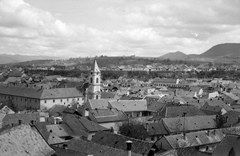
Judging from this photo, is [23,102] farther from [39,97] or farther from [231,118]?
[231,118]

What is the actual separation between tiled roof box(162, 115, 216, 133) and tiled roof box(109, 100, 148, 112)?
Answer: 17823 millimetres

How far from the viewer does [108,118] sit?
5562 cm

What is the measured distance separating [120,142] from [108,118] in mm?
20404

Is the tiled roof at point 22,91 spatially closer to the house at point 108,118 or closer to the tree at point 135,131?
the house at point 108,118

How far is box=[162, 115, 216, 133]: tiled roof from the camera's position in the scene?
160 feet

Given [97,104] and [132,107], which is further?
[132,107]

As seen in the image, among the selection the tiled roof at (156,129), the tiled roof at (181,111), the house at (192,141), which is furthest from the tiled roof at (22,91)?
the house at (192,141)

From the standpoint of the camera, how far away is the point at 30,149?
547 inches

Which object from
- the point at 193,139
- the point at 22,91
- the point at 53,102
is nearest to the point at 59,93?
the point at 53,102

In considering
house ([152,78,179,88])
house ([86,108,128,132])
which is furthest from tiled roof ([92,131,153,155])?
house ([152,78,179,88])

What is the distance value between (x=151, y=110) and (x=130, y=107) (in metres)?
5.42

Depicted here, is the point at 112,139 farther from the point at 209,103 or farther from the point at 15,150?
the point at 209,103

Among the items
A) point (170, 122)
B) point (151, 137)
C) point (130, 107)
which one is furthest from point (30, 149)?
point (130, 107)

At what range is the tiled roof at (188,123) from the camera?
48.8 m
